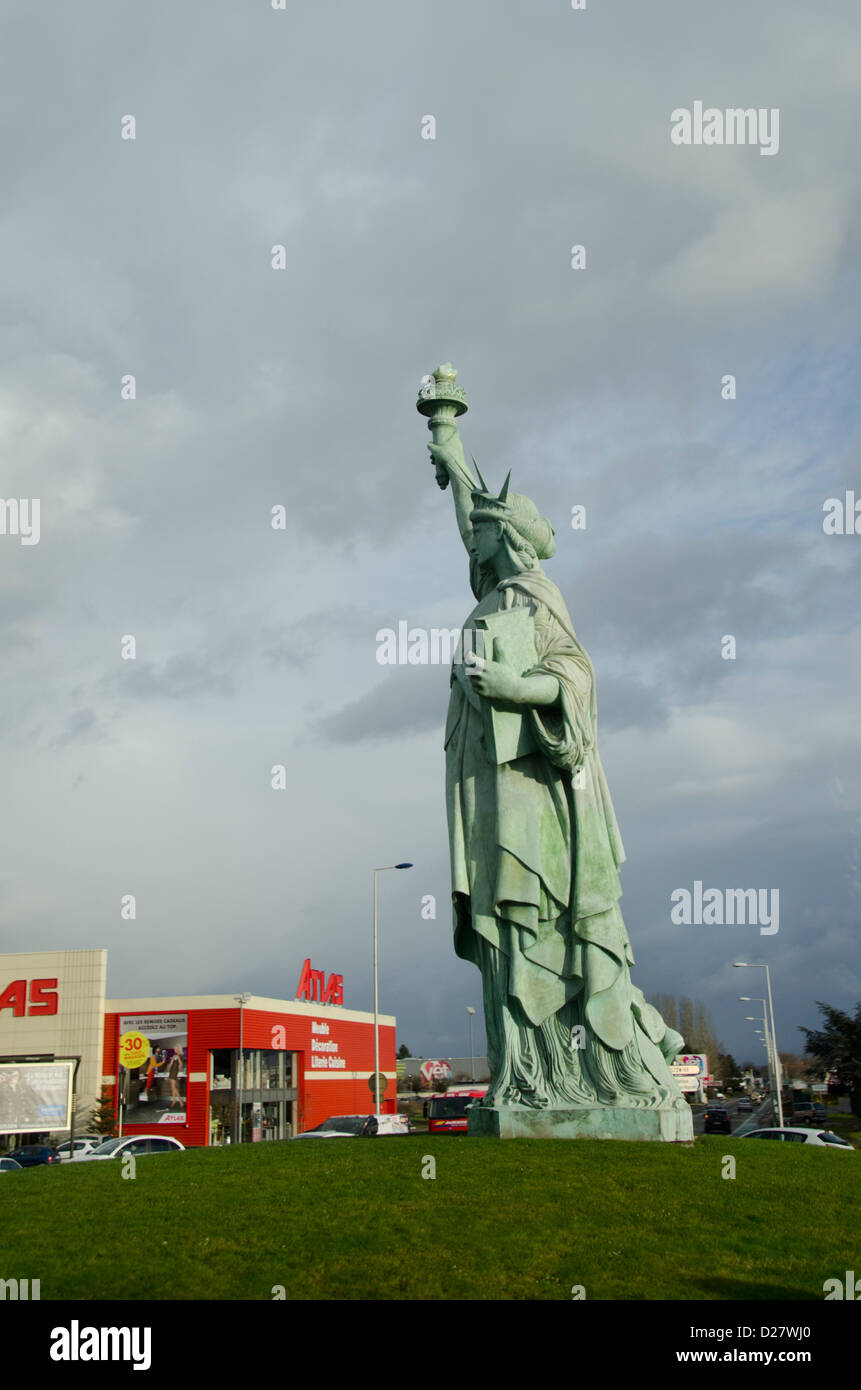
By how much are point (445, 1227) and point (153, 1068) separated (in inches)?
1712

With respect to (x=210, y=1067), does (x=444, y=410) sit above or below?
above

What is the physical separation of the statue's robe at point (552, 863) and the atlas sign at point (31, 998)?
1604 inches

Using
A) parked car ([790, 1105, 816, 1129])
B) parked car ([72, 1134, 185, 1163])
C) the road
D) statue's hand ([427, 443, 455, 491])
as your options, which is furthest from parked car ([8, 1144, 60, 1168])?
parked car ([790, 1105, 816, 1129])

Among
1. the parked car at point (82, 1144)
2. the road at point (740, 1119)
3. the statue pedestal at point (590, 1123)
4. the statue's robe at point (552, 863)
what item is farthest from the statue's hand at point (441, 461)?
the road at point (740, 1119)

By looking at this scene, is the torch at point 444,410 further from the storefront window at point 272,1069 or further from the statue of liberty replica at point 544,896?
the storefront window at point 272,1069

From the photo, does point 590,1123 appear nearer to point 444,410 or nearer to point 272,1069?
point 444,410

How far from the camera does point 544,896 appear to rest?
42.7 ft

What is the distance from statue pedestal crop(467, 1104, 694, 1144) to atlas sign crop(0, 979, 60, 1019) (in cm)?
4177

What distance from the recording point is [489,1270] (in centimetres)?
737

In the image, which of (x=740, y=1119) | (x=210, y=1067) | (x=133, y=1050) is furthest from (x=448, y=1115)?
(x=740, y=1119)

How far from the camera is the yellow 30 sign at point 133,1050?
46.2m

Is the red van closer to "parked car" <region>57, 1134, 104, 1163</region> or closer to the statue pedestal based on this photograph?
the statue pedestal
